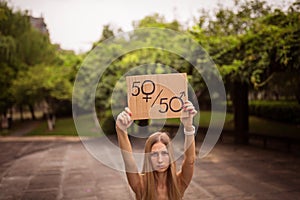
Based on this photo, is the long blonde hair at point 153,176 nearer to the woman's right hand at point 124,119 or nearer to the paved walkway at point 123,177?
the woman's right hand at point 124,119

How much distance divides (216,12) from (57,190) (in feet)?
22.8

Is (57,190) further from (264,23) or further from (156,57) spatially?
(264,23)

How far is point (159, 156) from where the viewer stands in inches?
92.8

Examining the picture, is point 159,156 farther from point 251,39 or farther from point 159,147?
point 251,39

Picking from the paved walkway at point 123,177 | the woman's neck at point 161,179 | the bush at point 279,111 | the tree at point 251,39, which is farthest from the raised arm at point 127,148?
the bush at point 279,111

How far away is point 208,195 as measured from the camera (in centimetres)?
628

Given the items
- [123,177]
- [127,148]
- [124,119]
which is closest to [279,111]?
[123,177]

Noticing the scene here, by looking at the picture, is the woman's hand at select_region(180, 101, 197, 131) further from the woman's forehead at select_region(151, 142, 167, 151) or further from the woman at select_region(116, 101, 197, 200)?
the woman's forehead at select_region(151, 142, 167, 151)

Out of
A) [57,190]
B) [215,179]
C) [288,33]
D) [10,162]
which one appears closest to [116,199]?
[57,190]

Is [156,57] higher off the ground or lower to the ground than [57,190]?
higher

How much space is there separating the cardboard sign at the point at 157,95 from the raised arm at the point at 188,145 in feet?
0.15

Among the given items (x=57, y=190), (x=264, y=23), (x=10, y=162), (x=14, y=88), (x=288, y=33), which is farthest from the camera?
(x=14, y=88)

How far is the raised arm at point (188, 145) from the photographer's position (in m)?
2.23

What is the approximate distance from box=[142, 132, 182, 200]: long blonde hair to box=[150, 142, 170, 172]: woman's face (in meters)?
0.03
